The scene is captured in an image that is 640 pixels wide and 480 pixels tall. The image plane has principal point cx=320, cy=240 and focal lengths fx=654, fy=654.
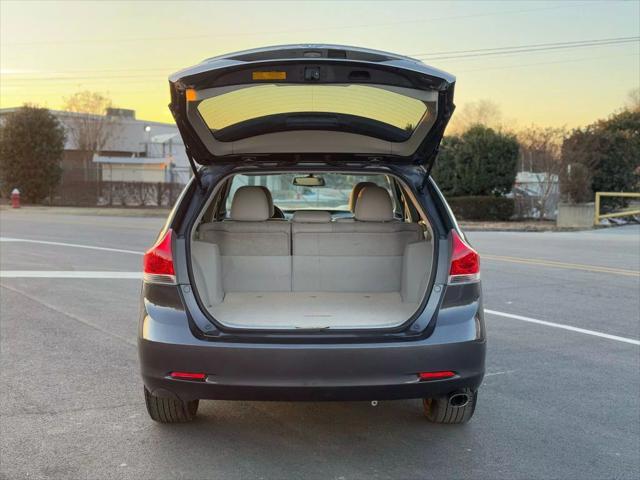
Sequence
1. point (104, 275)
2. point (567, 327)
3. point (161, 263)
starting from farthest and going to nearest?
point (104, 275)
point (567, 327)
point (161, 263)

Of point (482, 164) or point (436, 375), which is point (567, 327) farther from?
point (482, 164)

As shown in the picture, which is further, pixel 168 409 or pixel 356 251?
pixel 356 251

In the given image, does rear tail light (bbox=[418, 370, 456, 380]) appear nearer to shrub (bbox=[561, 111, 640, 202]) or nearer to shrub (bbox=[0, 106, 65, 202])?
shrub (bbox=[561, 111, 640, 202])

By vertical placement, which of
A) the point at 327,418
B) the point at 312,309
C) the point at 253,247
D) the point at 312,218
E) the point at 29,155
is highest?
the point at 29,155

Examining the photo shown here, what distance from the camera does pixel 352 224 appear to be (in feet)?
16.5

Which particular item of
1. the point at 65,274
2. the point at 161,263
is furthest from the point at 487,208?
the point at 161,263

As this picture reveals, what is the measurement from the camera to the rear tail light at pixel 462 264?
3.66 m

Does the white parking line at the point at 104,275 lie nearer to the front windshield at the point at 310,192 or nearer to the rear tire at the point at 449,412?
the front windshield at the point at 310,192

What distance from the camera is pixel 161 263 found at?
3.68 m

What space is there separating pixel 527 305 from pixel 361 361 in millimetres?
5129

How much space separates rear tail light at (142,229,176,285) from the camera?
144 inches

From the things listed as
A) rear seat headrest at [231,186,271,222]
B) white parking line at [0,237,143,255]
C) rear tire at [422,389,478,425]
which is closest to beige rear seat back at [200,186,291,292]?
rear seat headrest at [231,186,271,222]

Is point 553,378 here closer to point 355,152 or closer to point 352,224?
point 352,224

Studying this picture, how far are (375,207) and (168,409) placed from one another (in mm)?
2113
